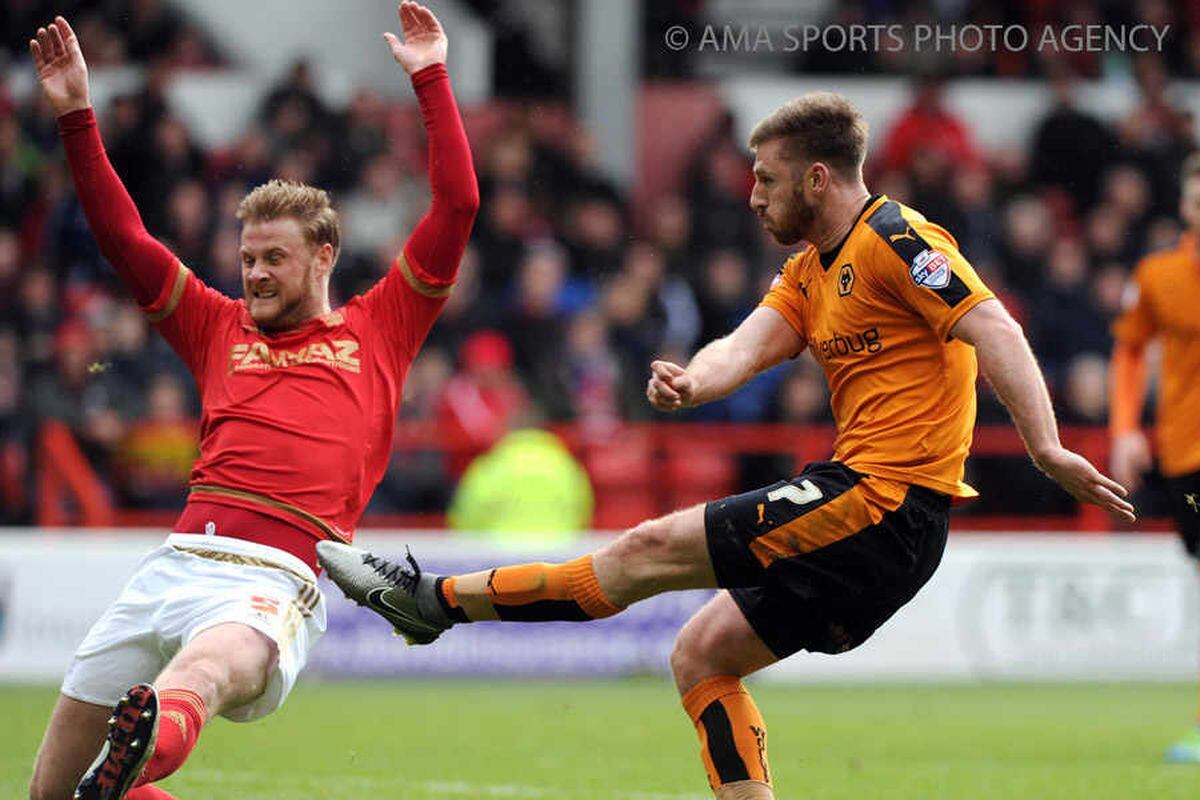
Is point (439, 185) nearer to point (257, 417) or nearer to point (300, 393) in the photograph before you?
point (300, 393)

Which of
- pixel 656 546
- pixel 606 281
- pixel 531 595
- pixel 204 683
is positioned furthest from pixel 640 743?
pixel 606 281

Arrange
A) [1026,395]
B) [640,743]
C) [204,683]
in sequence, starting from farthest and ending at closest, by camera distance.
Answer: [640,743] → [1026,395] → [204,683]

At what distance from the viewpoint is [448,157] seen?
241 inches

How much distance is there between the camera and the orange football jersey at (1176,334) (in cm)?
934

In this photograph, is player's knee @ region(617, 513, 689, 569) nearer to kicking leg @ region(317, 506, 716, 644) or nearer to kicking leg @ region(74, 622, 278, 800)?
kicking leg @ region(317, 506, 716, 644)

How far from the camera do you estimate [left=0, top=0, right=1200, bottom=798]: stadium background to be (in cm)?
1352

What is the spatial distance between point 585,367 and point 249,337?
894cm

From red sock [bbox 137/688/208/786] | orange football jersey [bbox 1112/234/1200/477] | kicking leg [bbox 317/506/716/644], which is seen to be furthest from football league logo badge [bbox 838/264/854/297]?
orange football jersey [bbox 1112/234/1200/477]

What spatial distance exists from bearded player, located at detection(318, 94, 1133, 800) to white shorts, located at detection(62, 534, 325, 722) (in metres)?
0.18

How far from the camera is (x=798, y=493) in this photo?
5.61 meters

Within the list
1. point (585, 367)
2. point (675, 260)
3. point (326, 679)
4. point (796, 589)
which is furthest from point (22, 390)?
point (796, 589)

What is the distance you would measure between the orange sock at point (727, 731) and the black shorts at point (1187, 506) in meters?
3.90

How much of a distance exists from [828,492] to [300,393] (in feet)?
5.43

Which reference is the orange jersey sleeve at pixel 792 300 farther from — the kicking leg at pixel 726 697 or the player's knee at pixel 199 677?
the player's knee at pixel 199 677
